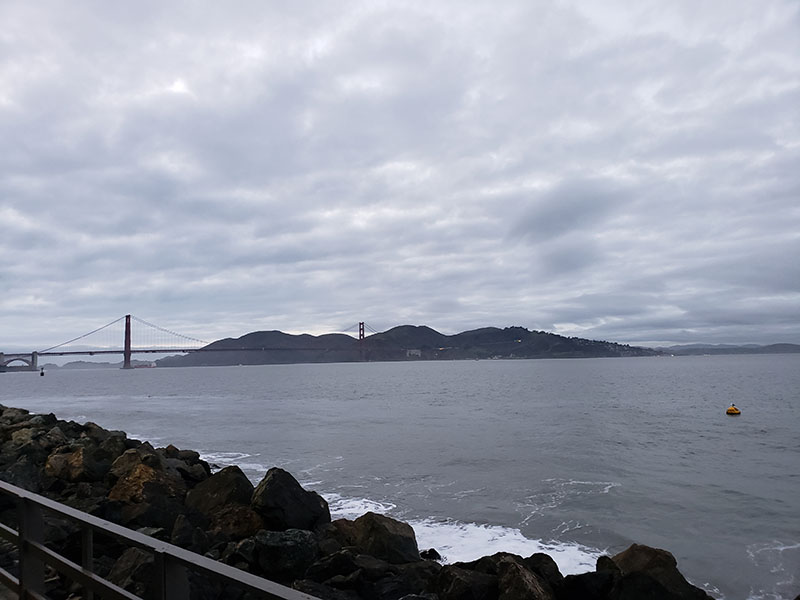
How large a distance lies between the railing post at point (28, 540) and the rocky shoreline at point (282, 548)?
215cm

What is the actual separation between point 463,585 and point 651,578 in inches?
74.8

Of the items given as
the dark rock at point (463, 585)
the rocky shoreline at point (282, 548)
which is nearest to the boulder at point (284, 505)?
the rocky shoreline at point (282, 548)

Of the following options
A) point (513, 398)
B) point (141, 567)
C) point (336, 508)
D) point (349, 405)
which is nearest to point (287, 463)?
point (336, 508)

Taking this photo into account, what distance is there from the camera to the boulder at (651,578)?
6020mm

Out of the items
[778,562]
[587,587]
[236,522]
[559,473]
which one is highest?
[236,522]

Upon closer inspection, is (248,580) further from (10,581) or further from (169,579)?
(10,581)

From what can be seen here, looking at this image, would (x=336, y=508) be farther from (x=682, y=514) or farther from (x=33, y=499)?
(x=33, y=499)

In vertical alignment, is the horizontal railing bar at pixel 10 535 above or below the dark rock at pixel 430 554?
above

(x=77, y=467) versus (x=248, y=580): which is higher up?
(x=248, y=580)

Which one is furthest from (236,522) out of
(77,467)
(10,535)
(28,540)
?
(28,540)

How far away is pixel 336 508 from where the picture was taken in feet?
39.6

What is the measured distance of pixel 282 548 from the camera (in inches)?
257

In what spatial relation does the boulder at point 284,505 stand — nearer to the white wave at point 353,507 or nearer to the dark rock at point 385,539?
the dark rock at point 385,539

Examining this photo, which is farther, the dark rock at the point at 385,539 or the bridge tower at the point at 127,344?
the bridge tower at the point at 127,344
